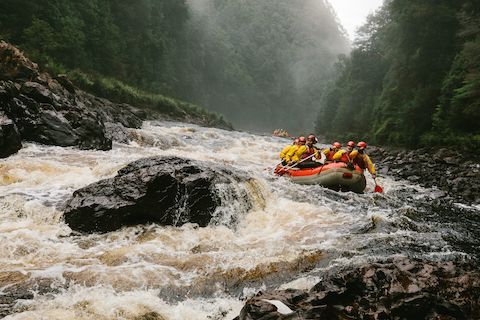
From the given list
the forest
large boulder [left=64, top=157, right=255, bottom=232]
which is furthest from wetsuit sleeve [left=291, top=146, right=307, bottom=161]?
the forest

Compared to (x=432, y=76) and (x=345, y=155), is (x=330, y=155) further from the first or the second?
(x=432, y=76)

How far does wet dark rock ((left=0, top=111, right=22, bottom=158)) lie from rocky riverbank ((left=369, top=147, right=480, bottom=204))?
499 inches

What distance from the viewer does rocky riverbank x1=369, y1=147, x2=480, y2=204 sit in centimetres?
1291

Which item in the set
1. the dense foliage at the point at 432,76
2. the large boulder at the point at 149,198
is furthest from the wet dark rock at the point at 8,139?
the dense foliage at the point at 432,76

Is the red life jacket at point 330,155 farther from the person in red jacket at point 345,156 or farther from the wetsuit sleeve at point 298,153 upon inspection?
the wetsuit sleeve at point 298,153

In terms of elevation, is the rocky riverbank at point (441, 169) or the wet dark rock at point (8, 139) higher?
the wet dark rock at point (8, 139)

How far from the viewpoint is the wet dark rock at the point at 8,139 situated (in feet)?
33.5

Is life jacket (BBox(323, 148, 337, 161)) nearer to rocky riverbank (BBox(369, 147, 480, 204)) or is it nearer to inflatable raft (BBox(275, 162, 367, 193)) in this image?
inflatable raft (BBox(275, 162, 367, 193))

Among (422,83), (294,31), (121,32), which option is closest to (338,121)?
(422,83)

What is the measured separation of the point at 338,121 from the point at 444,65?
21567 mm

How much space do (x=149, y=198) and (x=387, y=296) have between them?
4.71 meters

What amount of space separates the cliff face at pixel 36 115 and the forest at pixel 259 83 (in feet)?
32.3

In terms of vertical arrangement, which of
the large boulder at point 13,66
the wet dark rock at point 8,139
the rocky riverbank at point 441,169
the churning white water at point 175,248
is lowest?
the churning white water at point 175,248

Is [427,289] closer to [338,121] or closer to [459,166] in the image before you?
[459,166]
